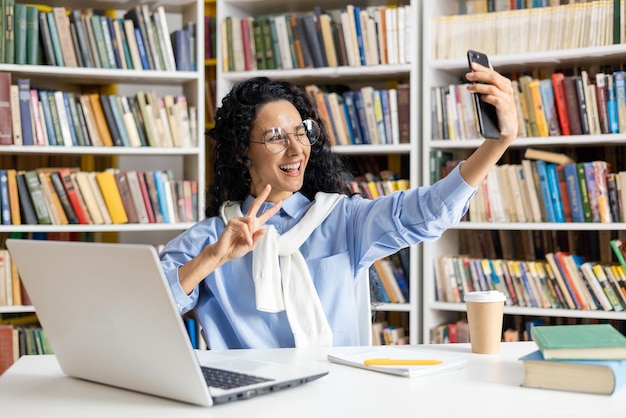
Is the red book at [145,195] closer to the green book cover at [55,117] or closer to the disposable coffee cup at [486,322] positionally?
the green book cover at [55,117]

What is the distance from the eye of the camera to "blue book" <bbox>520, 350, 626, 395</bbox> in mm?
1227

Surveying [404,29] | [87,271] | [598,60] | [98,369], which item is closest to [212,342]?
[98,369]

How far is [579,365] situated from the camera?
1243 millimetres

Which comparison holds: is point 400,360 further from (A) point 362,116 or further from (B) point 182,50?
(B) point 182,50

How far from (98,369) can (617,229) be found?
2.29 meters

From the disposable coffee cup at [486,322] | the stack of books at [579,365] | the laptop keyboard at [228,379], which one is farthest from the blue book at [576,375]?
the laptop keyboard at [228,379]

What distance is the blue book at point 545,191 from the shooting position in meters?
3.16

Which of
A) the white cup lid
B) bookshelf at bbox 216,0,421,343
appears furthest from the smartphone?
bookshelf at bbox 216,0,421,343

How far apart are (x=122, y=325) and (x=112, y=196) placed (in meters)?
2.24

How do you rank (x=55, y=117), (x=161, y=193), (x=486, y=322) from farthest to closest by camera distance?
(x=161, y=193) → (x=55, y=117) → (x=486, y=322)

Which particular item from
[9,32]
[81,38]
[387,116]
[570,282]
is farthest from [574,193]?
[9,32]

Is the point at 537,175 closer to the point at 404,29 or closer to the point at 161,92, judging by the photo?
the point at 404,29

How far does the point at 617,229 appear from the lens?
308cm

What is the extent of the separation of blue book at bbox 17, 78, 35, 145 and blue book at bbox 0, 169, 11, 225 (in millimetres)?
155
